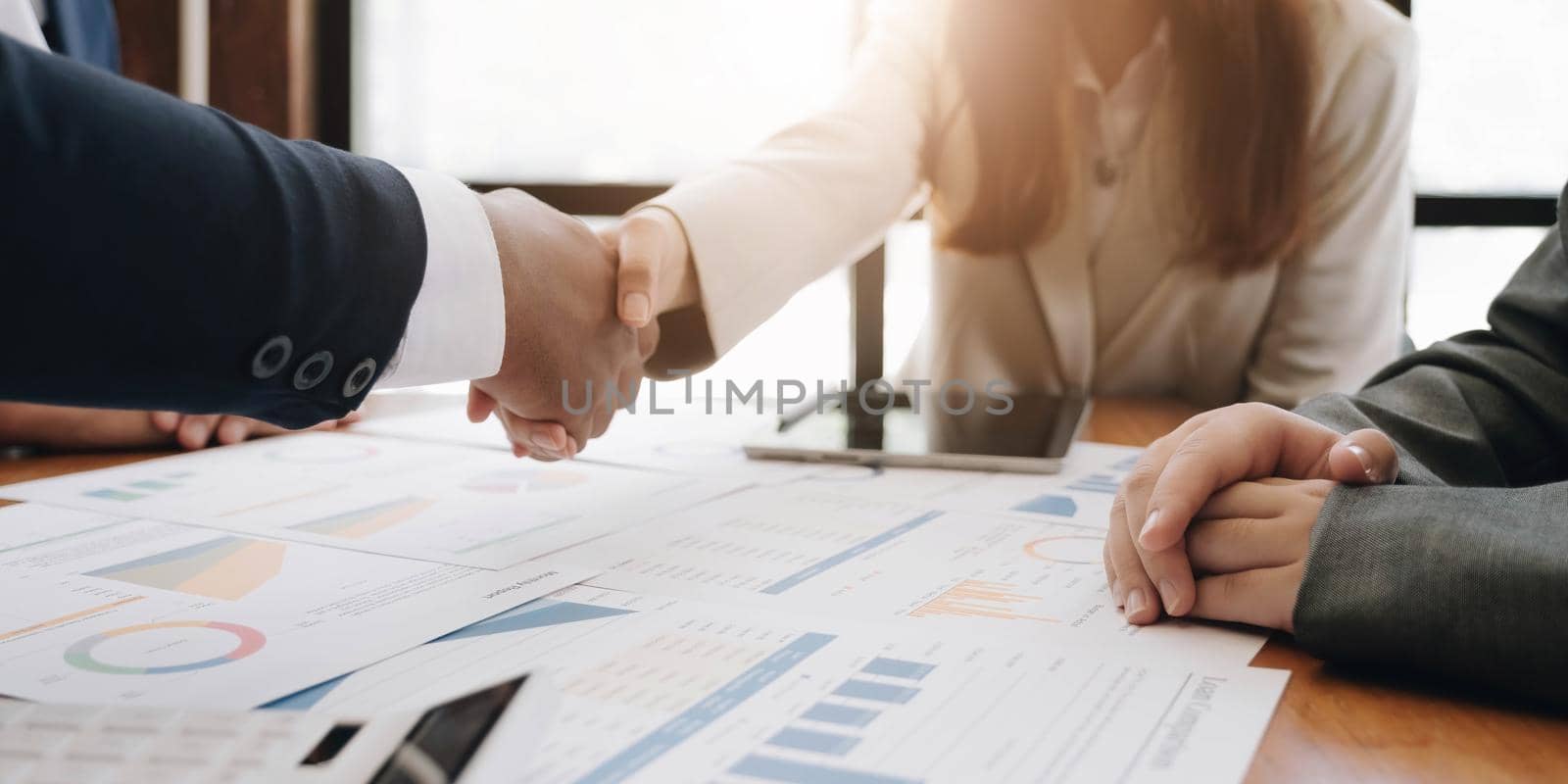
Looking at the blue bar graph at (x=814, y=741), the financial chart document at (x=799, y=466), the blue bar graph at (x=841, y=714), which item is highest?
the blue bar graph at (x=814, y=741)

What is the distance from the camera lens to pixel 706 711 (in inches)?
15.8

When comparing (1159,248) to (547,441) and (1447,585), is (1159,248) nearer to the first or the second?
(547,441)

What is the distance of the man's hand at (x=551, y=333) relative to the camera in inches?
30.7

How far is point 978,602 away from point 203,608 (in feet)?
1.28

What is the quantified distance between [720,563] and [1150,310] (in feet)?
A: 3.38

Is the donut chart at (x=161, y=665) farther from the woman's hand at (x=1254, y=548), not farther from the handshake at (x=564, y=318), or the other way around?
the woman's hand at (x=1254, y=548)

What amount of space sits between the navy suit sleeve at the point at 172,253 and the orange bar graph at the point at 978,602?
1.12 feet

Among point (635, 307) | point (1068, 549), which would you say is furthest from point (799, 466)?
point (1068, 549)

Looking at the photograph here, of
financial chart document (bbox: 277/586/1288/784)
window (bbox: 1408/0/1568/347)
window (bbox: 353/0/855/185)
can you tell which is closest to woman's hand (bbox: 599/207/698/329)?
financial chart document (bbox: 277/586/1288/784)

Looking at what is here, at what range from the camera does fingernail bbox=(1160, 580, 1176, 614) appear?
20.2 inches

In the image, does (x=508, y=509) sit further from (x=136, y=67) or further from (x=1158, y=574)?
(x=136, y=67)

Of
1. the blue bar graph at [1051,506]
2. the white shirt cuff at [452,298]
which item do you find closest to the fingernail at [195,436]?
the white shirt cuff at [452,298]

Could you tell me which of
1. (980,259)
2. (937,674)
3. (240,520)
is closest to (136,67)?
(980,259)

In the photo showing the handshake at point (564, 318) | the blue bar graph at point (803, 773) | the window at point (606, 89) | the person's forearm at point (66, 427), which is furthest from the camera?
the window at point (606, 89)
